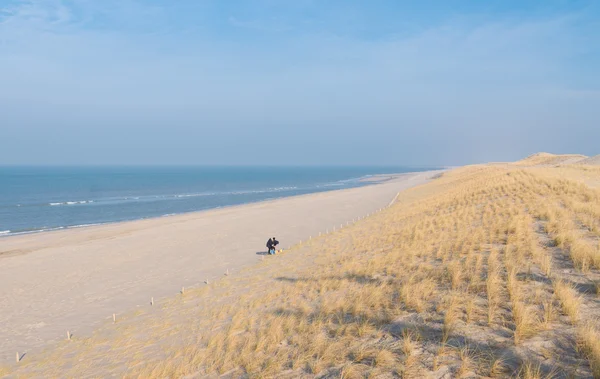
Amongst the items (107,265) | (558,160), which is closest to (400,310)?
(107,265)

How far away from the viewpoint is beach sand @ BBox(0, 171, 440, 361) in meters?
12.4

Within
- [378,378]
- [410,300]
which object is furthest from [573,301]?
[378,378]

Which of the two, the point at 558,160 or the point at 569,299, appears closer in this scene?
the point at 569,299

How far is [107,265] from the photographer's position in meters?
20.0

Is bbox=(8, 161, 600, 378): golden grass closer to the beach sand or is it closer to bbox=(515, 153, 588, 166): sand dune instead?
the beach sand

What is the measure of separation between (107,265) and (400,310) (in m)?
17.9

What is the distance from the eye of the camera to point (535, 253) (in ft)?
30.3

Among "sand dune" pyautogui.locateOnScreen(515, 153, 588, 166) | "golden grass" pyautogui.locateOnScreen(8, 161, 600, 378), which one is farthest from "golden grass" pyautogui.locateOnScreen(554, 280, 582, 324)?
"sand dune" pyautogui.locateOnScreen(515, 153, 588, 166)

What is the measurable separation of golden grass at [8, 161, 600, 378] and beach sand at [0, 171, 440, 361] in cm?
354

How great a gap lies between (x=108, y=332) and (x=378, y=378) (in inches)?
346

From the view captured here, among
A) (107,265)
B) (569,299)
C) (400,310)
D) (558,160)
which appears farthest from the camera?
(558,160)

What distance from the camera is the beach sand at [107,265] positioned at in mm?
12375

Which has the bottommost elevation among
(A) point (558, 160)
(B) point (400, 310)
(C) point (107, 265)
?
(C) point (107, 265)

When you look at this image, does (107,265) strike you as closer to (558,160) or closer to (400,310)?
(400,310)
